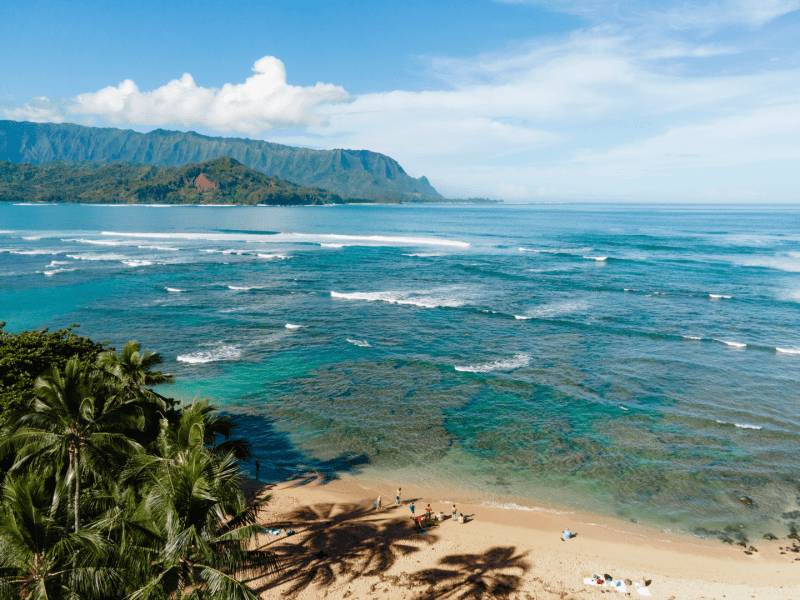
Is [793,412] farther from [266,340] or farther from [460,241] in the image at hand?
[460,241]

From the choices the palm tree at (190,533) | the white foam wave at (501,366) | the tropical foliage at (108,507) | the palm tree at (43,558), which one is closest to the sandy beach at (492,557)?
the tropical foliage at (108,507)

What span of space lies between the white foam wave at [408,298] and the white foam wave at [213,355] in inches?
903

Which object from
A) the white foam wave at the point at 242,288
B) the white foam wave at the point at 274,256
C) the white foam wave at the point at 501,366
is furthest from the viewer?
the white foam wave at the point at 274,256

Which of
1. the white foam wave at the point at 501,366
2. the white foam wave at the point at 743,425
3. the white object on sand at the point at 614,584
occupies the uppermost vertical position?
the white foam wave at the point at 501,366

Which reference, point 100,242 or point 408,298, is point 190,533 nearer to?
point 408,298

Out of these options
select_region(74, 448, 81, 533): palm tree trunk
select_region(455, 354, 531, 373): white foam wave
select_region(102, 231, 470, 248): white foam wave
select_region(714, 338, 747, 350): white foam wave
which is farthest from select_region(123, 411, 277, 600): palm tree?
select_region(102, 231, 470, 248): white foam wave

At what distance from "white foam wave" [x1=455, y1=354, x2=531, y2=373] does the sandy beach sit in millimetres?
17575

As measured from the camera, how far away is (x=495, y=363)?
42250 mm

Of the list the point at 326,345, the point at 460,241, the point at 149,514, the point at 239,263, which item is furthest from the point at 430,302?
the point at 460,241

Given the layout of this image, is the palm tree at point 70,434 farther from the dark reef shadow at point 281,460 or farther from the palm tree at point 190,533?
the dark reef shadow at point 281,460

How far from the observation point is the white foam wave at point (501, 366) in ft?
134

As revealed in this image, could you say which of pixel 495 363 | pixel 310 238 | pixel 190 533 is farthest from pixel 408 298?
pixel 310 238

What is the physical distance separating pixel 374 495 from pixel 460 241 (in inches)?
4570

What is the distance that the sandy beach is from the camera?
18172 mm
